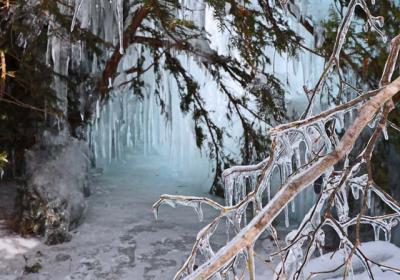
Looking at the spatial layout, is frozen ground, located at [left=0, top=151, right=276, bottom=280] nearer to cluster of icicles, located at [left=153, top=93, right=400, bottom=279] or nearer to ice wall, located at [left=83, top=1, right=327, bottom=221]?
ice wall, located at [left=83, top=1, right=327, bottom=221]

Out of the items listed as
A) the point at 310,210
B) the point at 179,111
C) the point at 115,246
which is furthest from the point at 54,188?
the point at 310,210

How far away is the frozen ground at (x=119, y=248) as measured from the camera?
12.7 ft

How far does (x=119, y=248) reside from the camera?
4422 millimetres

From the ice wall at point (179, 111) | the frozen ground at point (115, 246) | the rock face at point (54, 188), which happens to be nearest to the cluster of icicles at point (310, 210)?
the frozen ground at point (115, 246)

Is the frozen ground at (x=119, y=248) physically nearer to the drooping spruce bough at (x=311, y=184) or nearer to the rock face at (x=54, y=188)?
the rock face at (x=54, y=188)

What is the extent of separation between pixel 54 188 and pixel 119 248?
830 millimetres

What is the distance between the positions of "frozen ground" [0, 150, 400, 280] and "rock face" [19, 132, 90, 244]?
13 cm

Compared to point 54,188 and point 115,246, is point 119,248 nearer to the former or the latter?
point 115,246

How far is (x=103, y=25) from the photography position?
471cm

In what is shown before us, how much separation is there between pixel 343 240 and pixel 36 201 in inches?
146

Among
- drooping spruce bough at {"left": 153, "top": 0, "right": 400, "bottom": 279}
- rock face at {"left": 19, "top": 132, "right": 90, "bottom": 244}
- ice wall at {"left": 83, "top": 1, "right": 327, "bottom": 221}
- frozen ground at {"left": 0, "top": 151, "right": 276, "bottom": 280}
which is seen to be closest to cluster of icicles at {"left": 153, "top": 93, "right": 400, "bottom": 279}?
drooping spruce bough at {"left": 153, "top": 0, "right": 400, "bottom": 279}

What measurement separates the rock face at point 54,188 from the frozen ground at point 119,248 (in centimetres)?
13

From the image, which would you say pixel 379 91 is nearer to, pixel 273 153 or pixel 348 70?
pixel 273 153

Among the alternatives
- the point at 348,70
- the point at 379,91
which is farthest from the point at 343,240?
the point at 348,70
